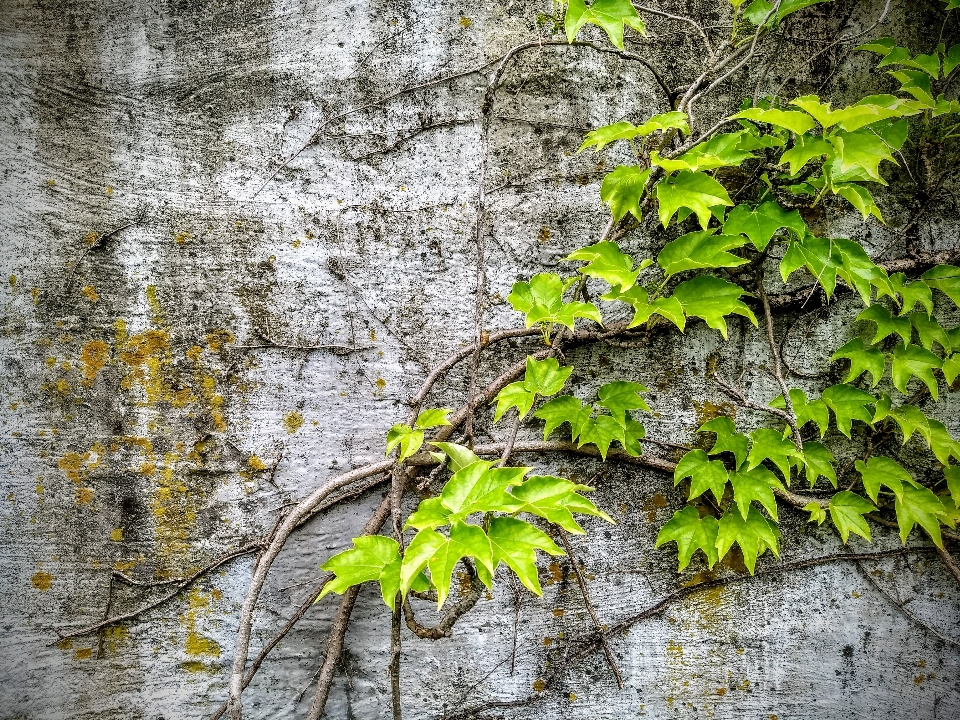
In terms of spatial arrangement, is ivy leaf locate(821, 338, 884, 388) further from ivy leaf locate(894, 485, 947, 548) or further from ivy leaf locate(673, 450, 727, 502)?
ivy leaf locate(673, 450, 727, 502)

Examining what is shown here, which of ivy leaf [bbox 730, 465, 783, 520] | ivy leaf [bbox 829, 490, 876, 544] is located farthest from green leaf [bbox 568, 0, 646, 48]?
ivy leaf [bbox 829, 490, 876, 544]

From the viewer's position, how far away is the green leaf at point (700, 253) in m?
1.46

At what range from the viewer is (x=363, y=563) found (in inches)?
52.2

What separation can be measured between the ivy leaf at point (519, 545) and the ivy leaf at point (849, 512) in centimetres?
111

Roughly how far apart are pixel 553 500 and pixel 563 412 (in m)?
0.50

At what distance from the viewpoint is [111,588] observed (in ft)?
5.32

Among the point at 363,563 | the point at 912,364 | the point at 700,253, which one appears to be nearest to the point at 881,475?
the point at 912,364

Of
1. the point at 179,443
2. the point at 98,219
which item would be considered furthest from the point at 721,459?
the point at 98,219

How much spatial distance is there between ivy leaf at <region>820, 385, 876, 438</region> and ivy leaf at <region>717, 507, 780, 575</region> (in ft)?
1.25

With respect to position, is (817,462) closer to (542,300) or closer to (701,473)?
(701,473)

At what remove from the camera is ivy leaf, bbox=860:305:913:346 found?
1.67m

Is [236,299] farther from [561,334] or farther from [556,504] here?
[556,504]

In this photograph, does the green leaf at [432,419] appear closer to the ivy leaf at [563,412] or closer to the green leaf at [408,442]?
the green leaf at [408,442]

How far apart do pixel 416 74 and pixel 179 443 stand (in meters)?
1.34
